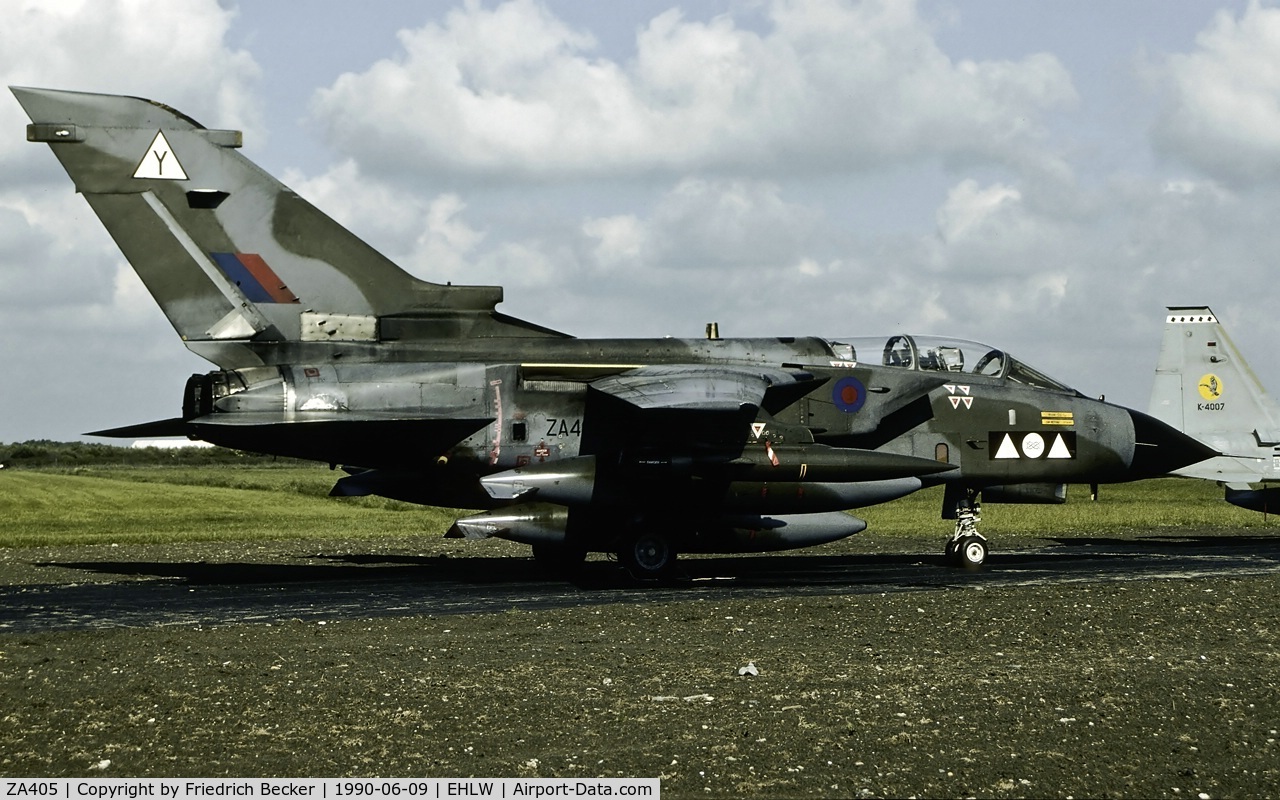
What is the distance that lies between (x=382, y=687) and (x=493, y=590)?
22.3ft

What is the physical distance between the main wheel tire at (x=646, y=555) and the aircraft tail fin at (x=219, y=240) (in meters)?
3.79

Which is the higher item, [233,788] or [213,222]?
[213,222]

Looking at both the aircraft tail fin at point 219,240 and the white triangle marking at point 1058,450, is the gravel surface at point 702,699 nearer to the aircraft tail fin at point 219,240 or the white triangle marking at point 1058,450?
the white triangle marking at point 1058,450

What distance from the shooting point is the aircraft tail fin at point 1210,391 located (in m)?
25.6

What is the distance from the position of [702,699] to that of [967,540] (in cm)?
1055

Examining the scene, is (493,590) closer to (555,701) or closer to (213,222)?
(213,222)

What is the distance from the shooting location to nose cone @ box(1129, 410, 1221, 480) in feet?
61.4

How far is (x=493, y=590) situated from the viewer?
16.0 meters

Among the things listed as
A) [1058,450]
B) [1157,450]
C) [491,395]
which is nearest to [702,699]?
[491,395]

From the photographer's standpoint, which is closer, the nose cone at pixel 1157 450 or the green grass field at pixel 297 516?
the nose cone at pixel 1157 450

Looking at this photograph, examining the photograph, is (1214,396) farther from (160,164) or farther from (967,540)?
(160,164)

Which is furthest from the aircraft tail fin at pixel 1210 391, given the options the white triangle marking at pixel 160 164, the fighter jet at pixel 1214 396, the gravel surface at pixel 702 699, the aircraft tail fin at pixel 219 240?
the white triangle marking at pixel 160 164

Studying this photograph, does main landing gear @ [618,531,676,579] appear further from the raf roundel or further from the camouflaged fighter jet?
the raf roundel

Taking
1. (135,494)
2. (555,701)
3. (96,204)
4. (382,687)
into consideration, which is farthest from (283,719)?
(135,494)
